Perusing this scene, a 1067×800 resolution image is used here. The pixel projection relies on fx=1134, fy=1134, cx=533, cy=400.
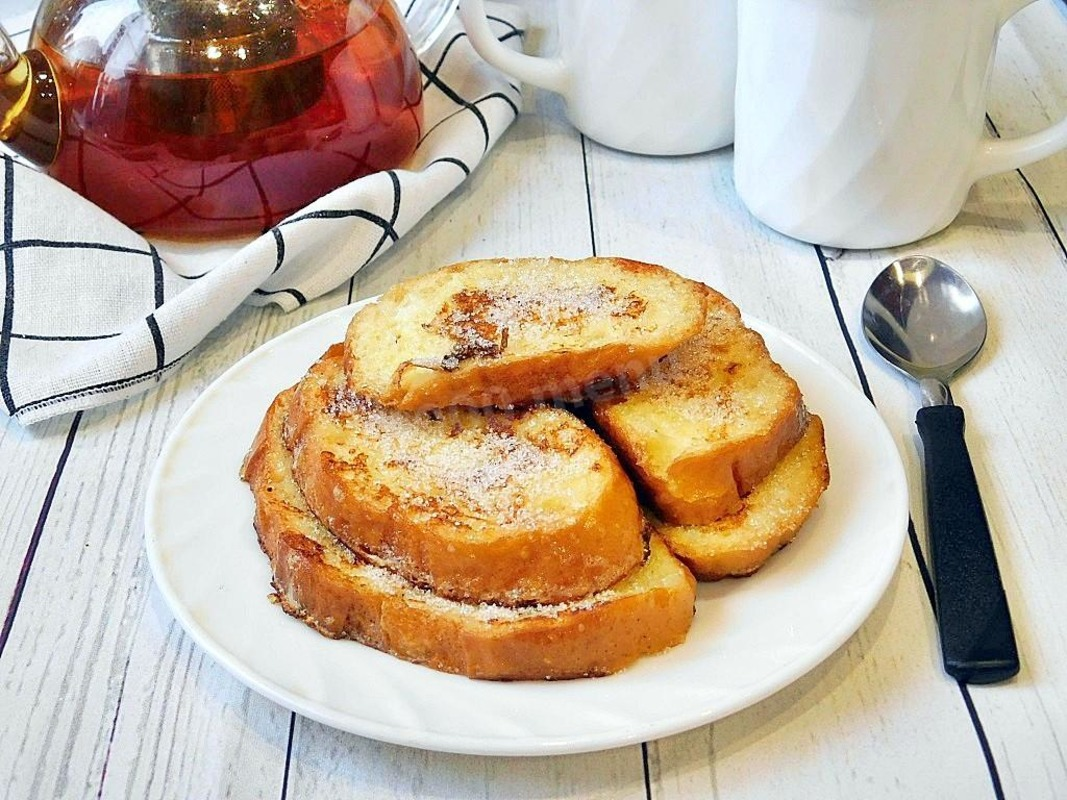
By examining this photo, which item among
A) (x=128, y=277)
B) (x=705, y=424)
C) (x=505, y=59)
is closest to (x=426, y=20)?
(x=505, y=59)

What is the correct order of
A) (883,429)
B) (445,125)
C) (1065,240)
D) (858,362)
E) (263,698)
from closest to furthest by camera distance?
(263,698) < (883,429) < (858,362) < (1065,240) < (445,125)

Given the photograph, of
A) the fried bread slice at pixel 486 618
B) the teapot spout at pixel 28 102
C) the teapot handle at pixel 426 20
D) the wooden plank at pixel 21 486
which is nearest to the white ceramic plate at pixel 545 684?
the fried bread slice at pixel 486 618

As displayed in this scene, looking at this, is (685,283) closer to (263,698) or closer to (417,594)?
(417,594)

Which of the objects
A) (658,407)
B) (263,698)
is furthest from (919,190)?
(263,698)

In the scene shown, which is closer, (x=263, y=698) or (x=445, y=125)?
(x=263, y=698)

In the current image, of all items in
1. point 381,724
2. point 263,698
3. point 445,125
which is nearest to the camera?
point 381,724

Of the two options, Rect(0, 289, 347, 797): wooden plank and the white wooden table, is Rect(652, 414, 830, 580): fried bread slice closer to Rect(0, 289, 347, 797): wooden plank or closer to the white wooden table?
the white wooden table

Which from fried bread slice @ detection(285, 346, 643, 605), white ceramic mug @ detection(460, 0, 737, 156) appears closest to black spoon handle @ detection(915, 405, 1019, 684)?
fried bread slice @ detection(285, 346, 643, 605)

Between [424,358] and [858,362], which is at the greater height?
[424,358]
